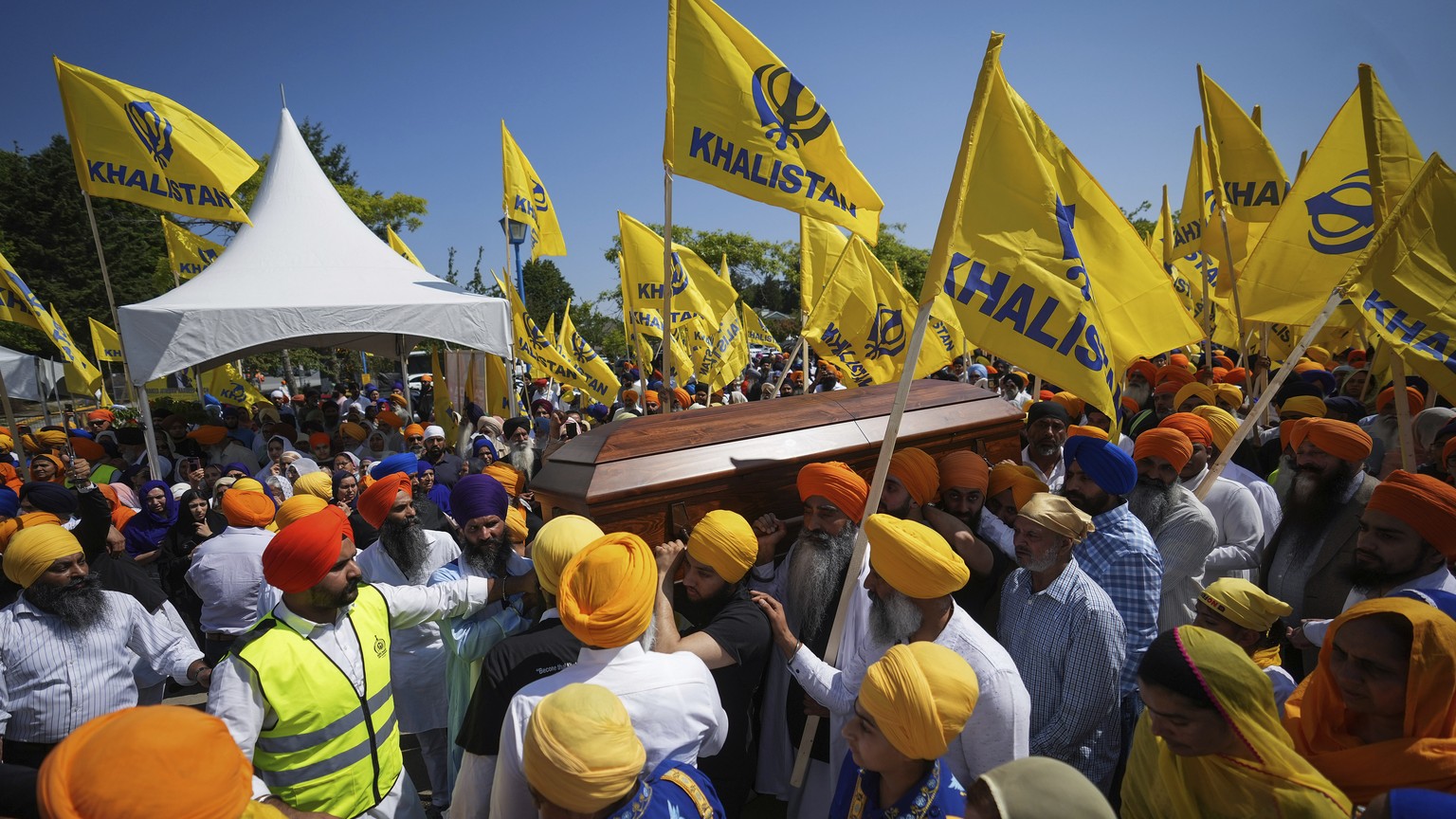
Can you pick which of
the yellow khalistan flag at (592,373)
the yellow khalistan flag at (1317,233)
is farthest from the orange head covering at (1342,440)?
the yellow khalistan flag at (592,373)

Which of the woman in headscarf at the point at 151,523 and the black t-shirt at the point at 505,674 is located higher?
the black t-shirt at the point at 505,674

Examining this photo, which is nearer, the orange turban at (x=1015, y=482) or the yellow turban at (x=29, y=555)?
the yellow turban at (x=29, y=555)

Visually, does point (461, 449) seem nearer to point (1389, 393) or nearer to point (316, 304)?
point (316, 304)

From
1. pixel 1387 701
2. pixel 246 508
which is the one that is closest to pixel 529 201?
pixel 246 508

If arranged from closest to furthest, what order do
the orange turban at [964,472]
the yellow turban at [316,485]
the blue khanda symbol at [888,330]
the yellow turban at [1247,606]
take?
the yellow turban at [1247,606]
the orange turban at [964,472]
the yellow turban at [316,485]
the blue khanda symbol at [888,330]

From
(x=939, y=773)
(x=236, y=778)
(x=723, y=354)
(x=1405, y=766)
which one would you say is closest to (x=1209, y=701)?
(x=1405, y=766)

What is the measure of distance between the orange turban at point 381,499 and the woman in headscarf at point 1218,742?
327 cm

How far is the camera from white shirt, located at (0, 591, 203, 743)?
2822mm

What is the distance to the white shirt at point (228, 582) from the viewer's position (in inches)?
159

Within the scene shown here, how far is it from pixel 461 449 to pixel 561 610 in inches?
253

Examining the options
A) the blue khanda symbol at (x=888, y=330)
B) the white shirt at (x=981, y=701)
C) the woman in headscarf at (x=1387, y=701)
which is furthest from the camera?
the blue khanda symbol at (x=888, y=330)

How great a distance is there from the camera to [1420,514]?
8.35 feet

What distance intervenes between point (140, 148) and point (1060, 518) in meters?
8.46

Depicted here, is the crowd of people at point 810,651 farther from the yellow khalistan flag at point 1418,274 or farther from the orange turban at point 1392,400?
the orange turban at point 1392,400
